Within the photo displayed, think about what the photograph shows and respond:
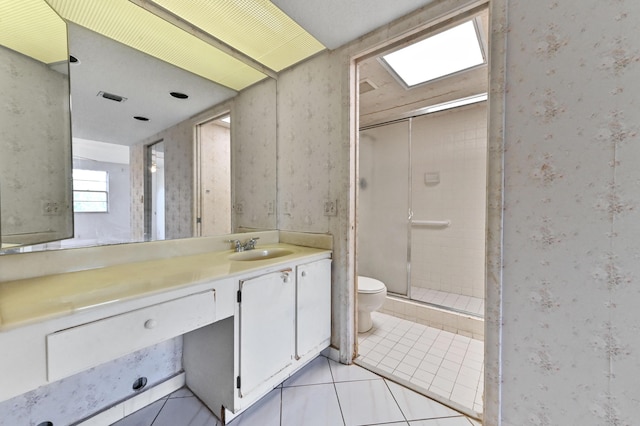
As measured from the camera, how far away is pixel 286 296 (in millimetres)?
1372

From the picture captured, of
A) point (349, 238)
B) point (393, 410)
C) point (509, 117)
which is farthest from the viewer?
point (349, 238)

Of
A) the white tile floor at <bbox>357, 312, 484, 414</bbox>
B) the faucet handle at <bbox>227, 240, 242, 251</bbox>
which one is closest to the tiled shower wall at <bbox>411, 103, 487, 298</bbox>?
the white tile floor at <bbox>357, 312, 484, 414</bbox>

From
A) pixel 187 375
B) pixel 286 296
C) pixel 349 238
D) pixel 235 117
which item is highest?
pixel 235 117

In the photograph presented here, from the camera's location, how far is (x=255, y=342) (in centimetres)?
121

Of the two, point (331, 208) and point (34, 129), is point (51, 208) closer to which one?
point (34, 129)

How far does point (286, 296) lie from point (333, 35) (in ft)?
5.39

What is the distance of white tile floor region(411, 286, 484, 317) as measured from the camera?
2.49 m

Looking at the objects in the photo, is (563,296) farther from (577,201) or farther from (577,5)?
(577,5)

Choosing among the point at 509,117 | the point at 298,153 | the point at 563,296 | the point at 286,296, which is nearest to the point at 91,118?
the point at 298,153

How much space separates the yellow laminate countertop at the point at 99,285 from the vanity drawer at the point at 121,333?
63 millimetres

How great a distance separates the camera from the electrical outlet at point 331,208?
1719 mm

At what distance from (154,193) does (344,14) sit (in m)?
1.50

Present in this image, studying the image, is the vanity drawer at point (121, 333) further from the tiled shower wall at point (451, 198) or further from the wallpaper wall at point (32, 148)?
the tiled shower wall at point (451, 198)

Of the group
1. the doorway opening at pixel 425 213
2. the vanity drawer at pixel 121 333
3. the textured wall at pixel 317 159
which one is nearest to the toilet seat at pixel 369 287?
the doorway opening at pixel 425 213
